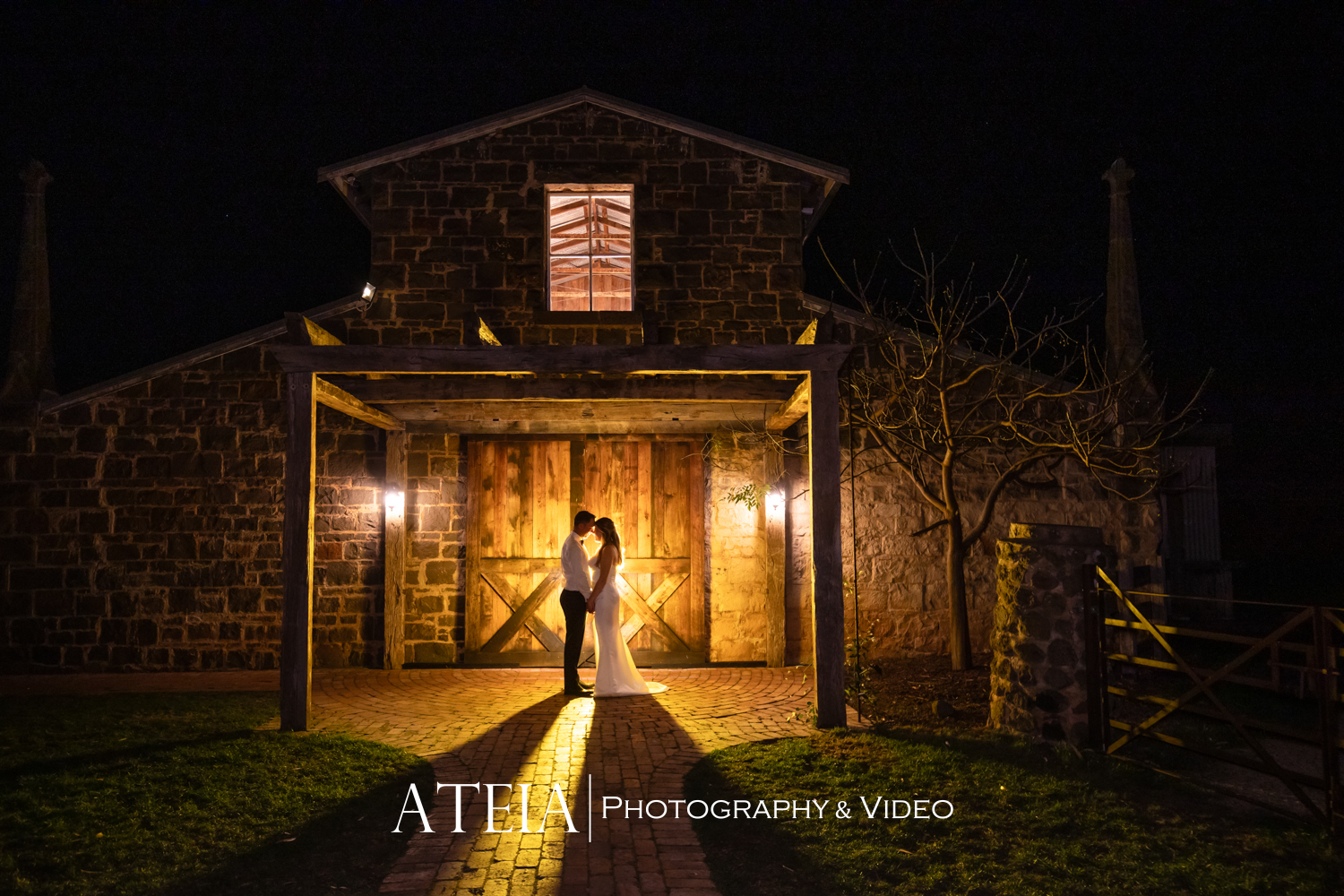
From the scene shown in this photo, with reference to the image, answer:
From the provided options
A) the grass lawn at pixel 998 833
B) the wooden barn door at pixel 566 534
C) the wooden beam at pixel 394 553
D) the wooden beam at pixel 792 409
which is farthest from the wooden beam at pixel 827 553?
the wooden beam at pixel 394 553

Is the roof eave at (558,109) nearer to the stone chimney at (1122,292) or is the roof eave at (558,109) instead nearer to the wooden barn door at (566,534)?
the stone chimney at (1122,292)

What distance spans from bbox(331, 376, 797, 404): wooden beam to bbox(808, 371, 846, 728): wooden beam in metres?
0.94

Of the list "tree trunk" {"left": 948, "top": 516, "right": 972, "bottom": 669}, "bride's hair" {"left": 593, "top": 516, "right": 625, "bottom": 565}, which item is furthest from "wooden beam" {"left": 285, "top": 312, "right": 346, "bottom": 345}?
"tree trunk" {"left": 948, "top": 516, "right": 972, "bottom": 669}

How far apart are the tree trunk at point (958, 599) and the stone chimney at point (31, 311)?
402 inches

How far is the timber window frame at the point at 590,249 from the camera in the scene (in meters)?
9.50

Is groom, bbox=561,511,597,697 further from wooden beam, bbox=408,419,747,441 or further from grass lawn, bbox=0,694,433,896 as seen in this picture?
grass lawn, bbox=0,694,433,896

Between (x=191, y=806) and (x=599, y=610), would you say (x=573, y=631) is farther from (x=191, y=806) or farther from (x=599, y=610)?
(x=191, y=806)

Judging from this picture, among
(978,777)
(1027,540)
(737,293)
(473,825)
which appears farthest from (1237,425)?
(473,825)

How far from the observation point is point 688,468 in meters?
9.62

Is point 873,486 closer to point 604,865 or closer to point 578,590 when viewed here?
point 578,590

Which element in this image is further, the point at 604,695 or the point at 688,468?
the point at 688,468

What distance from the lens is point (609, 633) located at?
297 inches

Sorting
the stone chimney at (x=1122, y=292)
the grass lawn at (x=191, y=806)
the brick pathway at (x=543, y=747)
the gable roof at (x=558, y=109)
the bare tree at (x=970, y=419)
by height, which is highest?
the gable roof at (x=558, y=109)

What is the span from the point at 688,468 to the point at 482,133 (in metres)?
4.79
